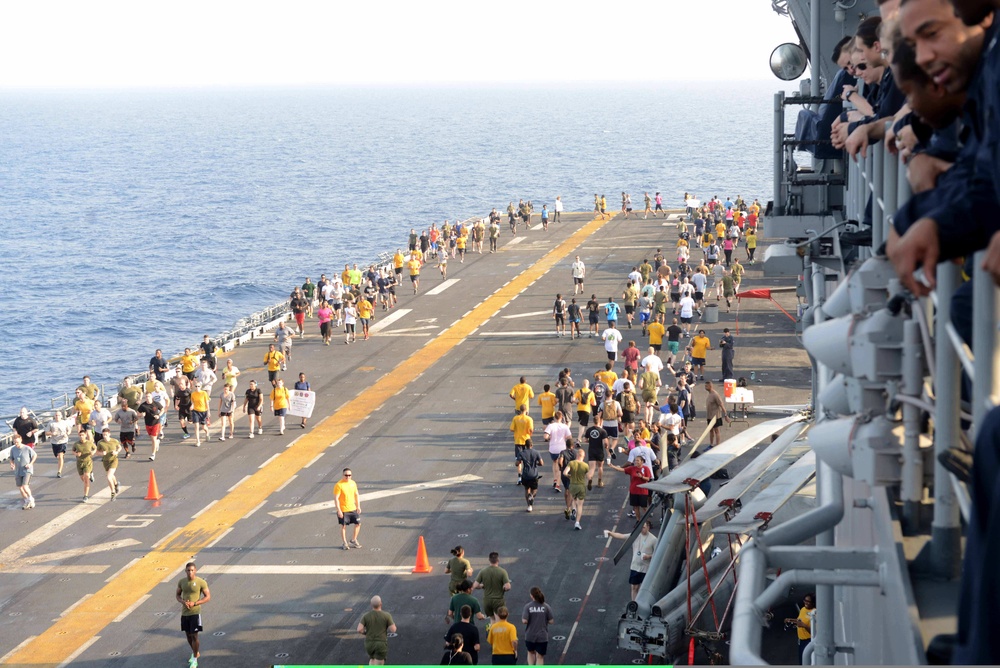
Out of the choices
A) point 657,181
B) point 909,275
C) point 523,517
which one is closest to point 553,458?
point 523,517

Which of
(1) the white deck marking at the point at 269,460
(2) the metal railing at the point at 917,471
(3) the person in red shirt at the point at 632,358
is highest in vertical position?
(2) the metal railing at the point at 917,471

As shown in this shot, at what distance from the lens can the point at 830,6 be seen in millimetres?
21609

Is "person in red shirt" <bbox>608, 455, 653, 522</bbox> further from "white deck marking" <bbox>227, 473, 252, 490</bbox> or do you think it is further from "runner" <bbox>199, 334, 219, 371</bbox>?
"runner" <bbox>199, 334, 219, 371</bbox>

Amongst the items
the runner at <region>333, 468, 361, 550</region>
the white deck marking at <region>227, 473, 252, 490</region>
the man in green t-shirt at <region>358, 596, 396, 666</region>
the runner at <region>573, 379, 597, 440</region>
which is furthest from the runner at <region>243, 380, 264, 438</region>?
the man in green t-shirt at <region>358, 596, 396, 666</region>

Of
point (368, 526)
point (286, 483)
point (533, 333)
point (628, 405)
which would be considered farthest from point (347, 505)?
point (533, 333)

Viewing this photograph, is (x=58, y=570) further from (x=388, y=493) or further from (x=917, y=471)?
(x=917, y=471)

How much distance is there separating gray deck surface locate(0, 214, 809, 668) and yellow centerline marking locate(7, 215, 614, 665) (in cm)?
29

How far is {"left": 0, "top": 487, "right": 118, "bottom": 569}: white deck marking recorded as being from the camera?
80.8 ft

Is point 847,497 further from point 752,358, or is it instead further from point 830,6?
point 752,358

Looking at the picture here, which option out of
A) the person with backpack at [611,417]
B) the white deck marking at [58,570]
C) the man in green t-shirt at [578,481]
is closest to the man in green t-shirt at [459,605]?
the man in green t-shirt at [578,481]

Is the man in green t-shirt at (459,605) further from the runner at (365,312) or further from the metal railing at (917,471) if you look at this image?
the runner at (365,312)

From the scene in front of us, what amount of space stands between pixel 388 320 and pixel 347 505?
23884 millimetres

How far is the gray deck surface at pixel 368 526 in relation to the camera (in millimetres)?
20422

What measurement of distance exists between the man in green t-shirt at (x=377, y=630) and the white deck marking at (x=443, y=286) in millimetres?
34988
